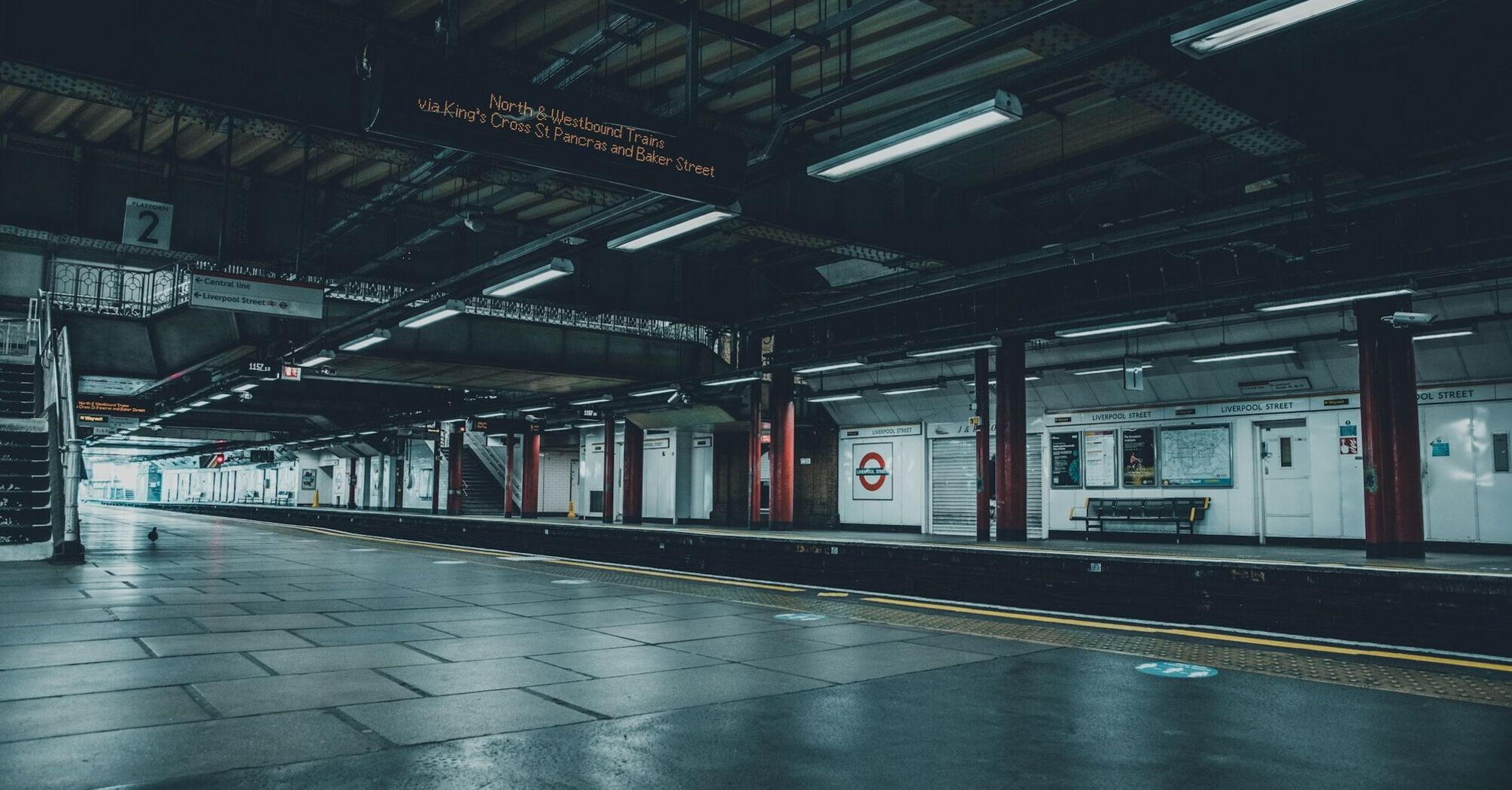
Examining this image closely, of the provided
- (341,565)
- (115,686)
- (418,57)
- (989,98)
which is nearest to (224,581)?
(341,565)

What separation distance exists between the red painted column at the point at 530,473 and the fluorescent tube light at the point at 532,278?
848 inches

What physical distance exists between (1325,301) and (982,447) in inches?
275

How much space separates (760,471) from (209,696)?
19002mm

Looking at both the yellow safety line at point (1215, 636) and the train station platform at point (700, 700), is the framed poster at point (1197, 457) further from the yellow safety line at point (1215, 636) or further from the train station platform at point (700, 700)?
the train station platform at point (700, 700)

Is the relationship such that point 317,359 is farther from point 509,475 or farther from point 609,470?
point 509,475

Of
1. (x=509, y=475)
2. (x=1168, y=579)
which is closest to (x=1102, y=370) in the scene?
(x=1168, y=579)

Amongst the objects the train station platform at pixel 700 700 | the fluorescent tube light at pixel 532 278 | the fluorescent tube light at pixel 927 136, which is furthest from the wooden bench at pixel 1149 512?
the fluorescent tube light at pixel 927 136

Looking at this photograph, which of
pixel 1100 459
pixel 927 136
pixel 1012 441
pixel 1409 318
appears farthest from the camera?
pixel 1100 459

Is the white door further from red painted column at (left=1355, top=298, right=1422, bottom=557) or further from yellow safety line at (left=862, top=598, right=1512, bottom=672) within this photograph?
yellow safety line at (left=862, top=598, right=1512, bottom=672)

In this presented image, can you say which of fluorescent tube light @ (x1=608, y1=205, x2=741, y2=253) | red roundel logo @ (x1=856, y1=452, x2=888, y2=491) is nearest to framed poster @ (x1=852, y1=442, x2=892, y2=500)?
red roundel logo @ (x1=856, y1=452, x2=888, y2=491)

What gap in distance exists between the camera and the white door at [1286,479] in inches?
674

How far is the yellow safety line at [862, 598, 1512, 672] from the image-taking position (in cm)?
595

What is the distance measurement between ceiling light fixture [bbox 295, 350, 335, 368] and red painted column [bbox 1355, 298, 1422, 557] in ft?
59.5

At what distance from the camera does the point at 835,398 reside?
23.9 metres
